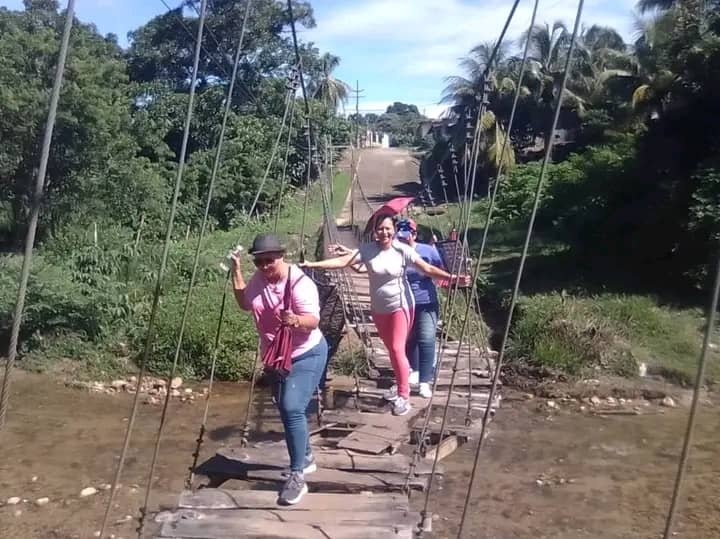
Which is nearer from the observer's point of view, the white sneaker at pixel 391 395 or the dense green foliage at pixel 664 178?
the white sneaker at pixel 391 395

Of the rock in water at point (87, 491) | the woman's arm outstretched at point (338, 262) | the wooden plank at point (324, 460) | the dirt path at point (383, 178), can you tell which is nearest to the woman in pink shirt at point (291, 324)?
the wooden plank at point (324, 460)

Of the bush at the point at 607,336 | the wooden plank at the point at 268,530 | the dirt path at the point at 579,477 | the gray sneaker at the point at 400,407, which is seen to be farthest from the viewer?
the bush at the point at 607,336

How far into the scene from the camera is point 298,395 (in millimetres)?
3113

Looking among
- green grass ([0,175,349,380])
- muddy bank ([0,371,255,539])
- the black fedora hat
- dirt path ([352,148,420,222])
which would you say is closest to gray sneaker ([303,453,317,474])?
the black fedora hat

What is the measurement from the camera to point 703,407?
701 cm

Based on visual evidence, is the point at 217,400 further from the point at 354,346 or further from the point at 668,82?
the point at 668,82

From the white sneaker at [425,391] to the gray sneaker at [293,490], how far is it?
1434 millimetres

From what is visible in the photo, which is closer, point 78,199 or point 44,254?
point 44,254

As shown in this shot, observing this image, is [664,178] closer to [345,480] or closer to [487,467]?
[487,467]

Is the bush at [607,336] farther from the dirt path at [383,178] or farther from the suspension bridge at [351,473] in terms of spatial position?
the dirt path at [383,178]

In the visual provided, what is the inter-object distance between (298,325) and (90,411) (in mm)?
4617

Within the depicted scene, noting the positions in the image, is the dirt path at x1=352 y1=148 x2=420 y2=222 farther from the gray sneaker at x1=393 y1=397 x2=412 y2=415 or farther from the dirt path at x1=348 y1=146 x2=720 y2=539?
the gray sneaker at x1=393 y1=397 x2=412 y2=415

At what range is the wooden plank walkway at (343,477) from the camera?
9.85 ft

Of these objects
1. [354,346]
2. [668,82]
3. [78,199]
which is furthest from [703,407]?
[78,199]
